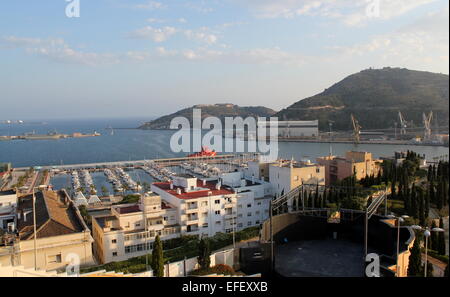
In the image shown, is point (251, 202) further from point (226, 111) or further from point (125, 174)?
point (226, 111)

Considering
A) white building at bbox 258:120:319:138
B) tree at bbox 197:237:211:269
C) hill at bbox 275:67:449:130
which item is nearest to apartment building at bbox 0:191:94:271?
tree at bbox 197:237:211:269

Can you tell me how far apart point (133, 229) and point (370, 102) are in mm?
28424

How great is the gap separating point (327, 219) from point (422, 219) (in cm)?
144

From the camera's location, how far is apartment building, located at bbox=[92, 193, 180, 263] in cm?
557

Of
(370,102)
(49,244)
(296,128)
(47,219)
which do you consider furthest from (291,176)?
(296,128)

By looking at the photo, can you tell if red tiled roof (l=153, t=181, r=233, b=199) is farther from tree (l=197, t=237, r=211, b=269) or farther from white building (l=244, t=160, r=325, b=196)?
tree (l=197, t=237, r=211, b=269)

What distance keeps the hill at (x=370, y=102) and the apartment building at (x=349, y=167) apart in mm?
15384

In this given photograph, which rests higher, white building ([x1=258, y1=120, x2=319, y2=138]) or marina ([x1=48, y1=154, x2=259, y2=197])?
white building ([x1=258, y1=120, x2=319, y2=138])

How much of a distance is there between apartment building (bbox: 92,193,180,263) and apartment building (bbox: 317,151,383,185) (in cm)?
487

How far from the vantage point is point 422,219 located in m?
5.18

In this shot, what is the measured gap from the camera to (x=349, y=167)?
30.0ft

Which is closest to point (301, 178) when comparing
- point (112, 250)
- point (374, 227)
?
point (374, 227)
